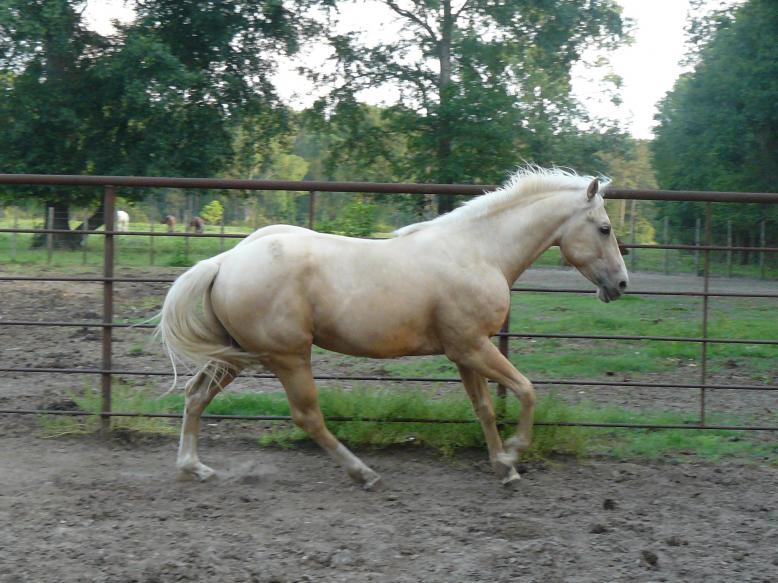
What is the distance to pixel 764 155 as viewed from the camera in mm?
20531

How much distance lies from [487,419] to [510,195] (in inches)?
49.1

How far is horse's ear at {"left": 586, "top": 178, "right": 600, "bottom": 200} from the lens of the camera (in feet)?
15.0

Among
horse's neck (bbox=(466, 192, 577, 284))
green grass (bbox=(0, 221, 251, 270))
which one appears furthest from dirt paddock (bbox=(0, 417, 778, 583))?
green grass (bbox=(0, 221, 251, 270))

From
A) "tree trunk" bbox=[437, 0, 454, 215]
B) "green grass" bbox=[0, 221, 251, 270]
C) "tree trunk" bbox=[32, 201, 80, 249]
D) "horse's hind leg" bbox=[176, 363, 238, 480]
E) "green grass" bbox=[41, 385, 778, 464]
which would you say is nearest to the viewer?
"horse's hind leg" bbox=[176, 363, 238, 480]

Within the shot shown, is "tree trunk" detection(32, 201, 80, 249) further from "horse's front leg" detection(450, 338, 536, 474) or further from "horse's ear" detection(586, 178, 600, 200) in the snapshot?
"horse's ear" detection(586, 178, 600, 200)

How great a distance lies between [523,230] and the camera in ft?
15.3

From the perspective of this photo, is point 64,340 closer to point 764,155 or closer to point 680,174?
point 764,155

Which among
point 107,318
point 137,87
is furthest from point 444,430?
point 137,87

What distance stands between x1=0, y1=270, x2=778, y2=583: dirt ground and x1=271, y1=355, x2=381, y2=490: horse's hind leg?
0.10 m

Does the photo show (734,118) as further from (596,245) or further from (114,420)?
(114,420)

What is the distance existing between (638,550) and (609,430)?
2.02 metres

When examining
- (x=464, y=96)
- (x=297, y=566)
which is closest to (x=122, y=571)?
(x=297, y=566)

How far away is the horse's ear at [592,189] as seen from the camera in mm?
4578

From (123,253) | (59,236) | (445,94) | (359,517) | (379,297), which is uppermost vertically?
(445,94)
